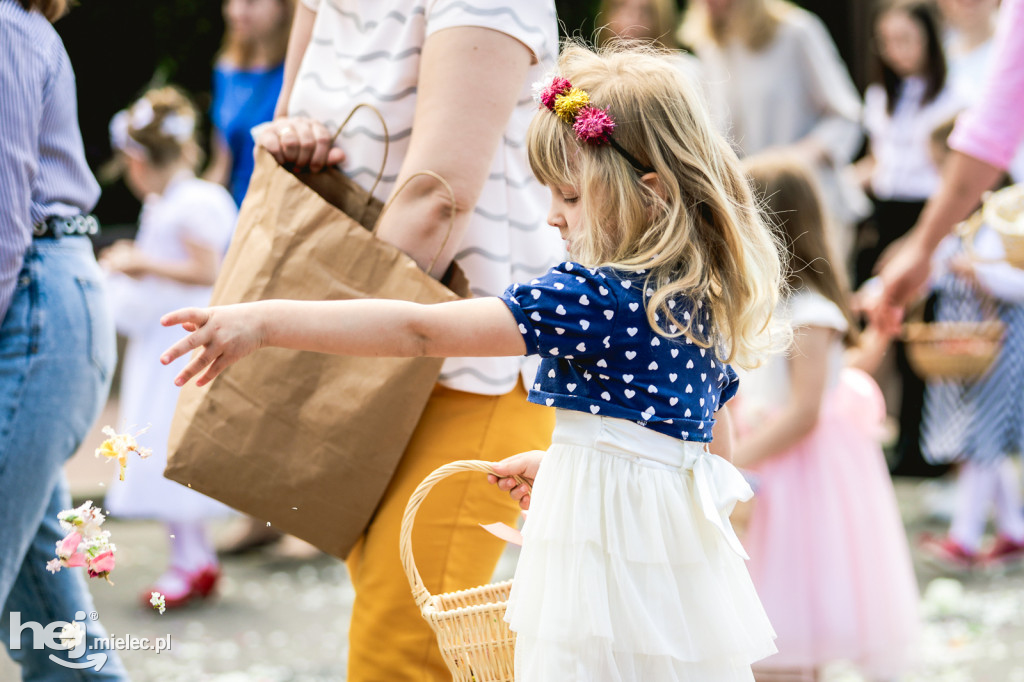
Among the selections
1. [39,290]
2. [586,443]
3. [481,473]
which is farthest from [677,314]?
[39,290]

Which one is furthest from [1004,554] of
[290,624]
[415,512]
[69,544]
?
[69,544]

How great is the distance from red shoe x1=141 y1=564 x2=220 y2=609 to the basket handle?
2.70m

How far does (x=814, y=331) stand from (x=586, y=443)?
5.01 ft

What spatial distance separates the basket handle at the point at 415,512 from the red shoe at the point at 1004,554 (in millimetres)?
3614

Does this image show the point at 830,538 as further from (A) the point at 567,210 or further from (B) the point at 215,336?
(B) the point at 215,336

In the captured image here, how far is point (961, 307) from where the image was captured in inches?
195

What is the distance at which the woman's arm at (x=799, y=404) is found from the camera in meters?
3.04

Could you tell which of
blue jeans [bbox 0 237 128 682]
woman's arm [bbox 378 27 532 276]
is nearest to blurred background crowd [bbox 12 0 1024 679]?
blue jeans [bbox 0 237 128 682]

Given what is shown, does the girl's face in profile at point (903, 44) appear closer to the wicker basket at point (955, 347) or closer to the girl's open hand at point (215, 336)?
the wicker basket at point (955, 347)

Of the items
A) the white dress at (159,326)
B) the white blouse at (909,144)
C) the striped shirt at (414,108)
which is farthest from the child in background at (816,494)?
the white blouse at (909,144)

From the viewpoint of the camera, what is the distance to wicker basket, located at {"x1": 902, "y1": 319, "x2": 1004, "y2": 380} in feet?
14.6

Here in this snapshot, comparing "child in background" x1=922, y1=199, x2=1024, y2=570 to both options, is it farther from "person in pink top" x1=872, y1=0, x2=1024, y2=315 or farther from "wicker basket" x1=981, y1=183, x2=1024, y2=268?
"wicker basket" x1=981, y1=183, x2=1024, y2=268

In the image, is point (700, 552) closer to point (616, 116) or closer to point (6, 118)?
point (616, 116)

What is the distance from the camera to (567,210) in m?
1.77
